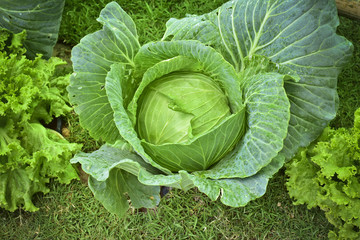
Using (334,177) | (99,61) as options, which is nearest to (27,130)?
(99,61)

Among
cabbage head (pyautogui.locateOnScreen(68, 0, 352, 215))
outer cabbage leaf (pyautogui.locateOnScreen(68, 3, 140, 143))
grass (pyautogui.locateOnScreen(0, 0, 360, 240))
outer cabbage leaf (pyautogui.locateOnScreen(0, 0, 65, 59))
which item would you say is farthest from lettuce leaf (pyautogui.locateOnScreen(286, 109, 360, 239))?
outer cabbage leaf (pyautogui.locateOnScreen(0, 0, 65, 59))

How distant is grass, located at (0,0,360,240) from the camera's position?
2922 mm

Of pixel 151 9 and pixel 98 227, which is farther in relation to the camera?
pixel 151 9

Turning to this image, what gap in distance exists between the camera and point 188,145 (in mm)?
1944

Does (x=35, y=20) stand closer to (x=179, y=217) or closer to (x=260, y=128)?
(x=179, y=217)

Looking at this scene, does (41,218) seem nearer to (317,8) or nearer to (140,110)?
(140,110)

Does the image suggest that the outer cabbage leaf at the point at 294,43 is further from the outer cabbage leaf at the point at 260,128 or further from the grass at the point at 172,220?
the grass at the point at 172,220

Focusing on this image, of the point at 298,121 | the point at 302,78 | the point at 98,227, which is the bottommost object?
the point at 98,227

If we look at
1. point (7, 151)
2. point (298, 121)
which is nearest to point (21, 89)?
point (7, 151)

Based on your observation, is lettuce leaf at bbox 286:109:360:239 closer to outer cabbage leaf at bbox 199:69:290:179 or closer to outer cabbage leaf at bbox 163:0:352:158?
outer cabbage leaf at bbox 163:0:352:158

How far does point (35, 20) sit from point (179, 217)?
6.30 ft

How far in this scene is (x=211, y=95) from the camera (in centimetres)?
213

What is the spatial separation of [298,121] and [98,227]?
1741 mm

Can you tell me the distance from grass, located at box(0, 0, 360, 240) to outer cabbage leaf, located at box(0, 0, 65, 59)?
0.69 metres
